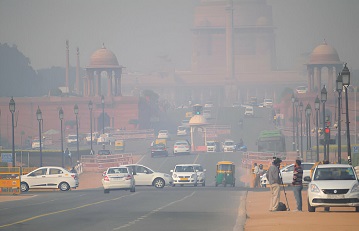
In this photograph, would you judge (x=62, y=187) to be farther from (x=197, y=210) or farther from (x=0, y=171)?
(x=197, y=210)

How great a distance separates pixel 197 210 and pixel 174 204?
4.65 metres

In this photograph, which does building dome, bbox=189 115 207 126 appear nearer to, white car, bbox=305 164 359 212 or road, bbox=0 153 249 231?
road, bbox=0 153 249 231

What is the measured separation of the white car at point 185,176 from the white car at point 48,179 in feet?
28.1

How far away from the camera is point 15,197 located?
5312 centimetres

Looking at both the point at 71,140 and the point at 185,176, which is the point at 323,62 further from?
the point at 185,176

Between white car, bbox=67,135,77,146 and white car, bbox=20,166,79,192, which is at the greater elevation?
white car, bbox=67,135,77,146

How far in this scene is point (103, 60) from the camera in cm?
18625

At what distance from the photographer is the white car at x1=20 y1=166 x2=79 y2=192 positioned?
5891 centimetres

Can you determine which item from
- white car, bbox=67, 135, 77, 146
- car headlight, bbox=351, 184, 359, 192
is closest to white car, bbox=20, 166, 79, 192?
car headlight, bbox=351, 184, 359, 192

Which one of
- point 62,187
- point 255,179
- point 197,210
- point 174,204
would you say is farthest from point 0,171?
point 197,210

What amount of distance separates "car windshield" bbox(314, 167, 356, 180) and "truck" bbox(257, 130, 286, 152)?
70830mm

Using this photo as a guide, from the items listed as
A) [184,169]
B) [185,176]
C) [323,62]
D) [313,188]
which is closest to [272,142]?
[184,169]

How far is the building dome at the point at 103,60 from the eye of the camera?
186 meters

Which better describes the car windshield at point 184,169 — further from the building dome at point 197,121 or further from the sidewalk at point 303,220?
the building dome at point 197,121
